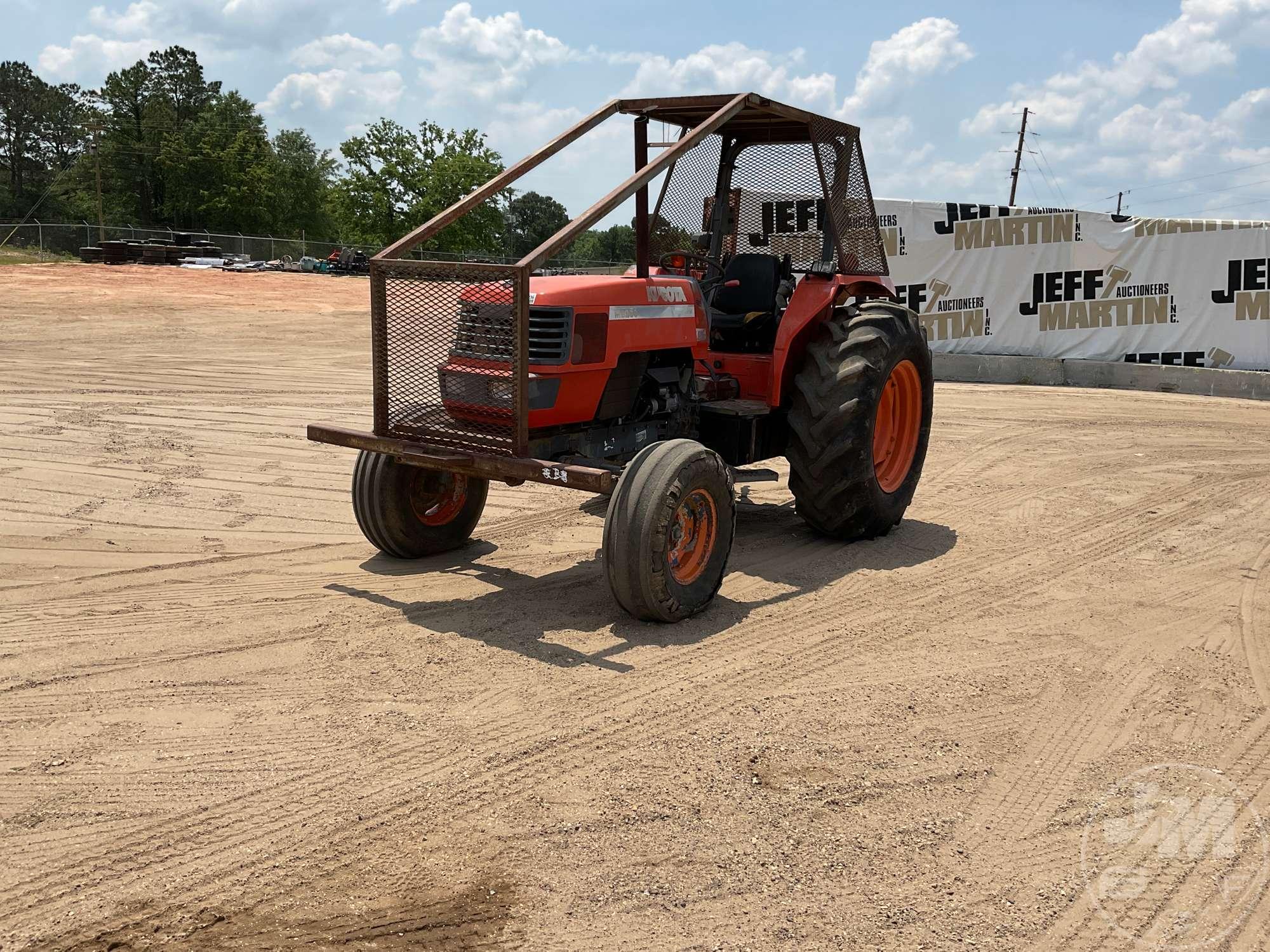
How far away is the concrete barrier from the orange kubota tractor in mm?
9251

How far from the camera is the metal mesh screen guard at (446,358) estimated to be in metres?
5.51

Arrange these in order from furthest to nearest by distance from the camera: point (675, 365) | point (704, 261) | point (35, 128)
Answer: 1. point (35, 128)
2. point (704, 261)
3. point (675, 365)

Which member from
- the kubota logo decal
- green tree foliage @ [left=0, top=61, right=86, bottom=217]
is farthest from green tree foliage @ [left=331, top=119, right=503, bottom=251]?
the kubota logo decal

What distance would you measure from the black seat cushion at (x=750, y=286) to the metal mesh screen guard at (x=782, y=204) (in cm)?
32

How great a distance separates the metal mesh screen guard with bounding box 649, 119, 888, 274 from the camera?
23.9 ft

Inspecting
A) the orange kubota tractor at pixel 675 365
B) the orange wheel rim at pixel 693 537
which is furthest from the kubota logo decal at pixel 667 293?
the orange wheel rim at pixel 693 537

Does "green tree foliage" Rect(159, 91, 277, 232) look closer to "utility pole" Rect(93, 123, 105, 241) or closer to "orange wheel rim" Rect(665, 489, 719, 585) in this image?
"utility pole" Rect(93, 123, 105, 241)

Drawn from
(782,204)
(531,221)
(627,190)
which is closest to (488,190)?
(627,190)

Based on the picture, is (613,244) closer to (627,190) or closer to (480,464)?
(627,190)

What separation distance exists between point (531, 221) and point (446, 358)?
51078mm

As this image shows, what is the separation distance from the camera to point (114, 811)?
366 cm

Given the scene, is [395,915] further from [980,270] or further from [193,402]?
[980,270]

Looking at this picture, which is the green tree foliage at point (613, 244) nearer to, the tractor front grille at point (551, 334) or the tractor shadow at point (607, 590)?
the tractor front grille at point (551, 334)

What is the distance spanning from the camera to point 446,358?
226 inches
